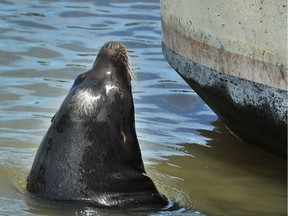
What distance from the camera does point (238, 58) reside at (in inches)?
250

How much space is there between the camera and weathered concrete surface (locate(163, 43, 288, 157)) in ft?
20.8

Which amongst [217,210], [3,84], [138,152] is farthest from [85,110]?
[3,84]

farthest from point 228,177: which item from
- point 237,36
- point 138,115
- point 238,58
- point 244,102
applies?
point 138,115

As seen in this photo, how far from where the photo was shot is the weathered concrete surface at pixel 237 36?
6.02 meters

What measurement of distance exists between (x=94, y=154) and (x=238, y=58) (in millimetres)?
1134

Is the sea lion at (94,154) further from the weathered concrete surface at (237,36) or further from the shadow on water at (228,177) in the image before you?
the weathered concrete surface at (237,36)

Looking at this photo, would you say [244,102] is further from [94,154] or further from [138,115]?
[138,115]

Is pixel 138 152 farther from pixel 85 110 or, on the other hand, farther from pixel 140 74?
pixel 140 74

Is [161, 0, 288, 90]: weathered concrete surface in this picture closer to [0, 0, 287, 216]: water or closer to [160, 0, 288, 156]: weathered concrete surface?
[160, 0, 288, 156]: weathered concrete surface

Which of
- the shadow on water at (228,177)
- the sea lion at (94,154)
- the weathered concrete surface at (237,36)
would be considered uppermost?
the weathered concrete surface at (237,36)

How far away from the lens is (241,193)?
6637 mm

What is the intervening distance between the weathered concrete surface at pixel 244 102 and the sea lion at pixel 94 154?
0.80m

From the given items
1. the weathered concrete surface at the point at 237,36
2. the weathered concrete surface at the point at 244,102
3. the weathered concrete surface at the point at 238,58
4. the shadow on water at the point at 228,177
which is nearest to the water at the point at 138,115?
the shadow on water at the point at 228,177

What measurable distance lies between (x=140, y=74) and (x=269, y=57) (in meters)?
3.48
